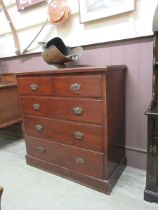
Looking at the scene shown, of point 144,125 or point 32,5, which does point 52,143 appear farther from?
point 32,5

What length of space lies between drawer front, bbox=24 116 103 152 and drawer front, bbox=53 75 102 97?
24cm

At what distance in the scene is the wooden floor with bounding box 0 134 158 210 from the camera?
51.4 inches

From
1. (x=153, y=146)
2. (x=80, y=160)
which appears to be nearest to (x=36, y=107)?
(x=80, y=160)

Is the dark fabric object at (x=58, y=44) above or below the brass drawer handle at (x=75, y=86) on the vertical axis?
above

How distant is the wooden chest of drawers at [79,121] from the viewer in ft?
4.27

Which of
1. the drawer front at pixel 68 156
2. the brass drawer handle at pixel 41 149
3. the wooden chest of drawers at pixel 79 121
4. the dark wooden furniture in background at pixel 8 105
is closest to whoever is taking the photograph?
the wooden chest of drawers at pixel 79 121

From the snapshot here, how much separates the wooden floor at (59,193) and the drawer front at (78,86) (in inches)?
29.9

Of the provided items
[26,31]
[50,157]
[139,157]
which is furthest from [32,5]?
[139,157]

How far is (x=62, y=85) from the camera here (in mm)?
1422

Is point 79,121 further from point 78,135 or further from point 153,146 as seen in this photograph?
point 153,146

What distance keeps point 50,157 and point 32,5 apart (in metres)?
1.56

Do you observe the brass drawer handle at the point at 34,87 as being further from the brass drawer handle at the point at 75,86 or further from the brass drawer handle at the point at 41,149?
the brass drawer handle at the point at 41,149

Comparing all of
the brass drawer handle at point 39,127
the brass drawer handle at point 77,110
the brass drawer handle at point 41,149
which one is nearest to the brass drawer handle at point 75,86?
the brass drawer handle at point 77,110

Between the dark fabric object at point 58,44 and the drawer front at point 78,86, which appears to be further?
the dark fabric object at point 58,44
